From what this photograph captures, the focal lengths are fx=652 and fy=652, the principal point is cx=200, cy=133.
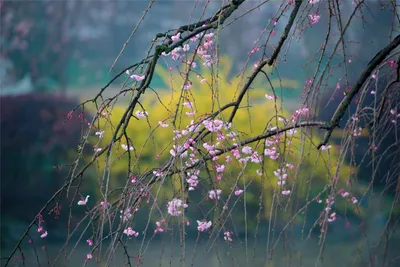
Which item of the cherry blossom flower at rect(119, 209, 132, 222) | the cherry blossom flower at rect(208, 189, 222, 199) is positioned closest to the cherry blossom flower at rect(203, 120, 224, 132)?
the cherry blossom flower at rect(208, 189, 222, 199)

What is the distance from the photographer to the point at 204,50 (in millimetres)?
1729

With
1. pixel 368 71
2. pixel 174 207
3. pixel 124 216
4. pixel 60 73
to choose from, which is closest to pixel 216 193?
pixel 174 207

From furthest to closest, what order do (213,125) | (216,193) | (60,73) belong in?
(60,73), (213,125), (216,193)

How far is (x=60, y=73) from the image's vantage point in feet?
16.3

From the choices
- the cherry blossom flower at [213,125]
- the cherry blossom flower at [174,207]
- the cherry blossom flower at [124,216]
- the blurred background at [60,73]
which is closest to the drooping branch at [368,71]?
the cherry blossom flower at [213,125]

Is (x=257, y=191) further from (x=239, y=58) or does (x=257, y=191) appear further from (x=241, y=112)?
(x=239, y=58)

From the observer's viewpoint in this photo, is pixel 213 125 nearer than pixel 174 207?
No

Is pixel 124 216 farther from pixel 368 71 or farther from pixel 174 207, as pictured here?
pixel 368 71

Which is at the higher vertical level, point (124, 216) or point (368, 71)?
point (368, 71)

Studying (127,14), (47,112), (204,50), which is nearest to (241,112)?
(127,14)

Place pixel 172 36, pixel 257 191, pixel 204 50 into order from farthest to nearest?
pixel 257 191, pixel 204 50, pixel 172 36

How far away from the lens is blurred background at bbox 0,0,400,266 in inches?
191

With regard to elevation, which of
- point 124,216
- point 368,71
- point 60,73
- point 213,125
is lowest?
point 124,216

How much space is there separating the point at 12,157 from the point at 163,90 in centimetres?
125
